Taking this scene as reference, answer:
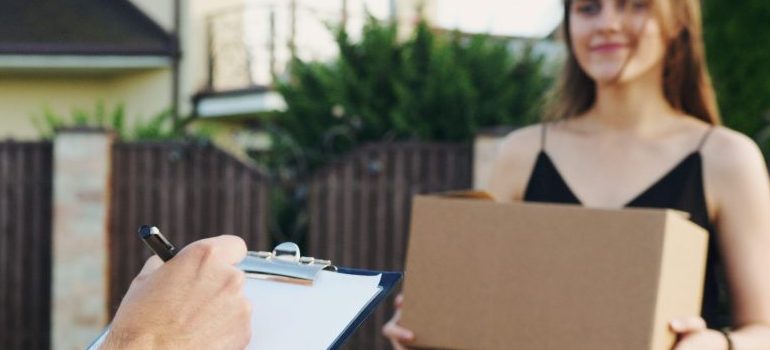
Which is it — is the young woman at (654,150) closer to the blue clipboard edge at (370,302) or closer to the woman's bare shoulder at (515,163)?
the woman's bare shoulder at (515,163)

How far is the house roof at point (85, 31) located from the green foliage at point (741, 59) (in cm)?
644

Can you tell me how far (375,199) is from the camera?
245 inches

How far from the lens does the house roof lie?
1012 cm

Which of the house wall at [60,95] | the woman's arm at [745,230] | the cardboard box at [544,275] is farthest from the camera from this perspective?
the house wall at [60,95]

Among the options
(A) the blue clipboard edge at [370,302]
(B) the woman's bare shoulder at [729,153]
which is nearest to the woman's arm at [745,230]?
(B) the woman's bare shoulder at [729,153]

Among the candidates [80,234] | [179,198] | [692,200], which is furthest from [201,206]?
[692,200]

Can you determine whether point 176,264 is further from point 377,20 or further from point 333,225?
point 377,20

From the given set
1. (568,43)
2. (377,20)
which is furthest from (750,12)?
(568,43)

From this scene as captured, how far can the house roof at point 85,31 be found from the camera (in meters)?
10.1

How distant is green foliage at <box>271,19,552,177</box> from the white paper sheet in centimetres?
501

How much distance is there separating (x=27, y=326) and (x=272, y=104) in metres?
5.02

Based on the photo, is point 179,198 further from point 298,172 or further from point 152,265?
point 152,265

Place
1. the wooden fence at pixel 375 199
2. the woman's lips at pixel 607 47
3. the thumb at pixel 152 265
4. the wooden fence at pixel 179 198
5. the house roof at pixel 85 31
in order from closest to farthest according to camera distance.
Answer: the thumb at pixel 152 265 < the woman's lips at pixel 607 47 < the wooden fence at pixel 375 199 < the wooden fence at pixel 179 198 < the house roof at pixel 85 31

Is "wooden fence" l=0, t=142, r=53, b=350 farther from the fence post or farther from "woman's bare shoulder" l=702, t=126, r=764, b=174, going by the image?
"woman's bare shoulder" l=702, t=126, r=764, b=174
